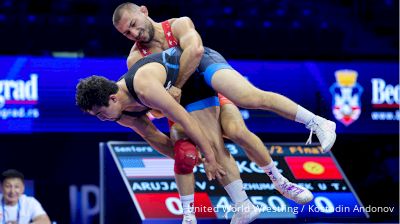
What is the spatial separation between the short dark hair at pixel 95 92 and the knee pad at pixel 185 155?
1.80 feet

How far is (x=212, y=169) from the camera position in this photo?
4.91 meters

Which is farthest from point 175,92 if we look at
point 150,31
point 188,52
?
point 150,31

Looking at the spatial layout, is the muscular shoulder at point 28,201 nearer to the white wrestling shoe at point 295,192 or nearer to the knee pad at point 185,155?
the knee pad at point 185,155

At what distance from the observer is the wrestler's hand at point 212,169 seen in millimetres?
4879

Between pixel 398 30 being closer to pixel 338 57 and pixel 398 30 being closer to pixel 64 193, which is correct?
pixel 338 57

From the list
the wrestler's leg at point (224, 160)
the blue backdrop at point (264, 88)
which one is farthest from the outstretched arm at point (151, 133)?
the blue backdrop at point (264, 88)

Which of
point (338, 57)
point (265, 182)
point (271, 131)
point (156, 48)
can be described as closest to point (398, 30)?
point (338, 57)

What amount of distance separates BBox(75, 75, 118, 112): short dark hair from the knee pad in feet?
1.80

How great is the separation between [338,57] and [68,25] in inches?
118

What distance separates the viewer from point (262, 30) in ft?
30.0

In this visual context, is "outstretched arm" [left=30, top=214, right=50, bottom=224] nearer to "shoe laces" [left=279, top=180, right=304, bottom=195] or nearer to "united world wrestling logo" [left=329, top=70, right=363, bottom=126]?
"shoe laces" [left=279, top=180, right=304, bottom=195]

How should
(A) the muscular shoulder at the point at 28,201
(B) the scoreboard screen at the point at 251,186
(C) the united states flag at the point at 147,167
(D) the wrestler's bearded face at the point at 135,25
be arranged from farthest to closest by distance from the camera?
(A) the muscular shoulder at the point at 28,201 → (C) the united states flag at the point at 147,167 → (B) the scoreboard screen at the point at 251,186 → (D) the wrestler's bearded face at the point at 135,25

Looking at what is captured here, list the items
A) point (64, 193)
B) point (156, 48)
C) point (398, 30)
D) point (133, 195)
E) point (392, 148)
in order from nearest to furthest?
point (156, 48) < point (133, 195) < point (64, 193) < point (392, 148) < point (398, 30)

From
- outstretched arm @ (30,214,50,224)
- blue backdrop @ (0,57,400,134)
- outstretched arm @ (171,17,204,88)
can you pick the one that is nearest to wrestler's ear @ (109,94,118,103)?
outstretched arm @ (171,17,204,88)
